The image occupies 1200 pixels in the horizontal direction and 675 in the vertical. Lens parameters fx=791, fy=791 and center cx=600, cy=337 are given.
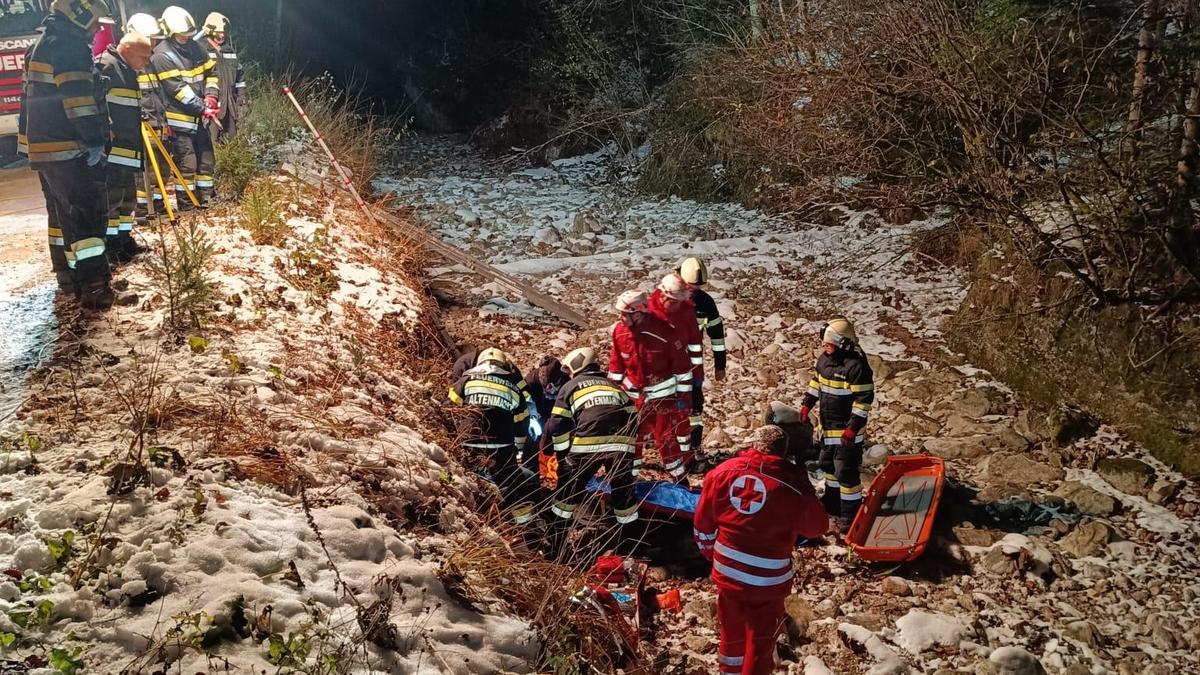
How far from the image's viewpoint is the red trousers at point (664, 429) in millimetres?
6375

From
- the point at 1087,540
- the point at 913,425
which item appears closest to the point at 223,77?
the point at 913,425

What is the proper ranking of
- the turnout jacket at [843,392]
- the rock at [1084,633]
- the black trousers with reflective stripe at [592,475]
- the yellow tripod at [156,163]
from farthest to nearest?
the yellow tripod at [156,163] → the turnout jacket at [843,392] → the black trousers with reflective stripe at [592,475] → the rock at [1084,633]

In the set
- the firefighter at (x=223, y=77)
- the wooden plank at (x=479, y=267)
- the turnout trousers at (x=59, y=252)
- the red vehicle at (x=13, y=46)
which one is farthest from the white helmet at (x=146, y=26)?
the red vehicle at (x=13, y=46)

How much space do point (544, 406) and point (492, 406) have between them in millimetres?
970

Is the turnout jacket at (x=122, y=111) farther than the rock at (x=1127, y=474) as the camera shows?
Yes

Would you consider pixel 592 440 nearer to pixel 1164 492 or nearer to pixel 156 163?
pixel 1164 492

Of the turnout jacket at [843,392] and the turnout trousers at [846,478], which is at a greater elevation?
the turnout jacket at [843,392]

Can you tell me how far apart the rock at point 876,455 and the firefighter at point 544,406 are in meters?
2.70

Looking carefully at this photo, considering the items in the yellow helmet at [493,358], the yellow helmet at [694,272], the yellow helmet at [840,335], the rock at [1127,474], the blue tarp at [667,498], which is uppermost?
the yellow helmet at [694,272]

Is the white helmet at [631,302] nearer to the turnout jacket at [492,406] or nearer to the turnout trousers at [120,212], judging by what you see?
the turnout jacket at [492,406]

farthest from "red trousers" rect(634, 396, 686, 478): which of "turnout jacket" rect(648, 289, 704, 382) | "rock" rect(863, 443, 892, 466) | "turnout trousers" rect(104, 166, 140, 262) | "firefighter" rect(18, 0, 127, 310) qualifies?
"turnout trousers" rect(104, 166, 140, 262)

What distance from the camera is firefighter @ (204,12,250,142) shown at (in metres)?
8.88

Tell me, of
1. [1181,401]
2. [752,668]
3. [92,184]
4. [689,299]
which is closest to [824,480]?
[689,299]

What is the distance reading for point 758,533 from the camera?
436 cm
